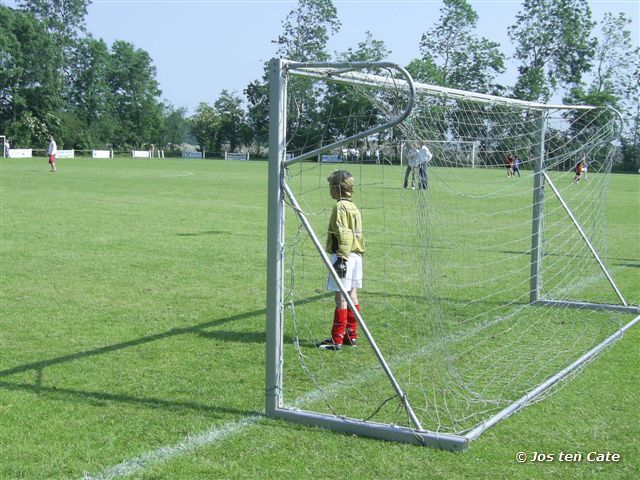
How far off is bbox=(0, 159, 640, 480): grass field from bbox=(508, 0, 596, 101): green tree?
2897 inches

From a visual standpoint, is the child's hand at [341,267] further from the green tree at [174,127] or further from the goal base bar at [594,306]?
the green tree at [174,127]

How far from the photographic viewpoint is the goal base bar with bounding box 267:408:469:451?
4555 mm

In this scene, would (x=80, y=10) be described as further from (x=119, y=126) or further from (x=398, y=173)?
(x=398, y=173)

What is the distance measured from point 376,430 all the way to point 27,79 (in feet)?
290

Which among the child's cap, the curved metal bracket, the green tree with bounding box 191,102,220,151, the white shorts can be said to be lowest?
the white shorts

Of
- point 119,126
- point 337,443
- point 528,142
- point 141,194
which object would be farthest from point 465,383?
point 119,126

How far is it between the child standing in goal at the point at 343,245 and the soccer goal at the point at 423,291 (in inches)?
7.0

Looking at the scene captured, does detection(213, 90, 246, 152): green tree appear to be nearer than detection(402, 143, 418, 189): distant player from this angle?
No

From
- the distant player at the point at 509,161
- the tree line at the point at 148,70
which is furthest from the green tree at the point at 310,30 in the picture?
the distant player at the point at 509,161

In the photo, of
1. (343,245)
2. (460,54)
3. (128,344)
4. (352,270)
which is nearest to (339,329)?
(352,270)

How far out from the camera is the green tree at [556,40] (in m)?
79.9

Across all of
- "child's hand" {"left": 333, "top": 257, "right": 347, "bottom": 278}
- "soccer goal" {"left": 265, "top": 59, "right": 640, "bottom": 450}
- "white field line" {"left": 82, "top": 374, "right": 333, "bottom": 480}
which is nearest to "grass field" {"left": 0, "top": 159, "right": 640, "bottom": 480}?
"white field line" {"left": 82, "top": 374, "right": 333, "bottom": 480}

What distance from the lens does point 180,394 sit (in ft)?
18.0

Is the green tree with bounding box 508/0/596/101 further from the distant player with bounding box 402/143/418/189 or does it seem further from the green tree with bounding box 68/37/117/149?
the distant player with bounding box 402/143/418/189
